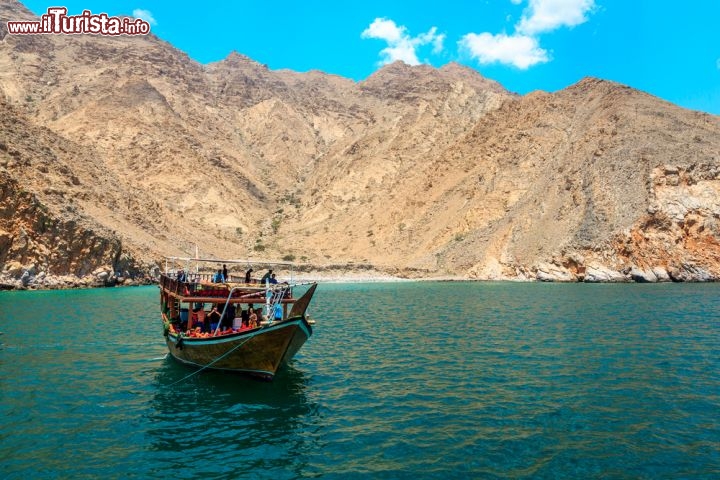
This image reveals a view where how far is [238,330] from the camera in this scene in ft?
57.5

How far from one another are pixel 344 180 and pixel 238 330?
368 feet

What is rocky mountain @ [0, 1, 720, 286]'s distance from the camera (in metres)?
67.3

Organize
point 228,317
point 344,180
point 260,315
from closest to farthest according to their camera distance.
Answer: point 260,315 < point 228,317 < point 344,180

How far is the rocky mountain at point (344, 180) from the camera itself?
67312mm

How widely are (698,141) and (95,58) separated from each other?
158252 millimetres

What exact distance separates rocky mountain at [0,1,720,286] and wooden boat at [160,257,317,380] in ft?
154

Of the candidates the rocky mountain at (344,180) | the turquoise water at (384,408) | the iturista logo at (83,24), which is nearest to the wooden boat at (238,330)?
the turquoise water at (384,408)

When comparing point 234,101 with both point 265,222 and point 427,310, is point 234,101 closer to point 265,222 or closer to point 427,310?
point 265,222

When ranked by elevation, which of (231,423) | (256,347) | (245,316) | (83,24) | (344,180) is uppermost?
(83,24)

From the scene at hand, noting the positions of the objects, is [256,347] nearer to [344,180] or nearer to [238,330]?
[238,330]

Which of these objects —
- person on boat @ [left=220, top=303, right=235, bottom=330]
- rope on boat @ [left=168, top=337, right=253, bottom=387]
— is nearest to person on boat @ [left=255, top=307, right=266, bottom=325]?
person on boat @ [left=220, top=303, right=235, bottom=330]

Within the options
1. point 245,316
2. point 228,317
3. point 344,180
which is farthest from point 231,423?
point 344,180

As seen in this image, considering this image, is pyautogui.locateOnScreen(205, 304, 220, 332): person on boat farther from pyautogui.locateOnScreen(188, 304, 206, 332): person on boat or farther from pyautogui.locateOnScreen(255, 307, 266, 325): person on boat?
pyautogui.locateOnScreen(255, 307, 266, 325): person on boat

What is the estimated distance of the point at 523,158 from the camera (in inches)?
3878
